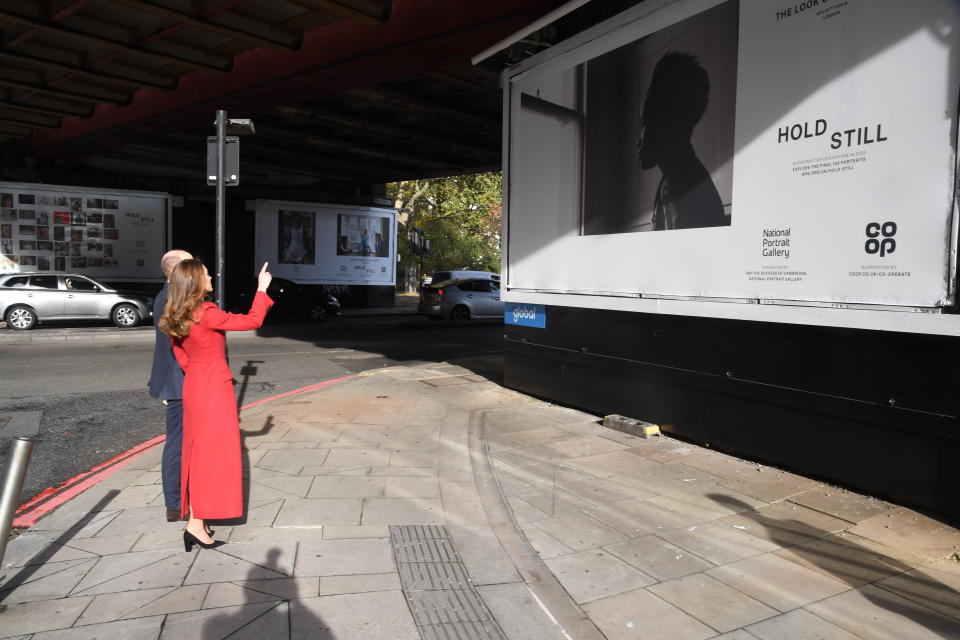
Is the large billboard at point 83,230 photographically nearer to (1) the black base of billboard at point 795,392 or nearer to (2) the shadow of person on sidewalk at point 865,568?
(1) the black base of billboard at point 795,392

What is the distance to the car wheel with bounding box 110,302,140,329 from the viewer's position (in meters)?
16.4

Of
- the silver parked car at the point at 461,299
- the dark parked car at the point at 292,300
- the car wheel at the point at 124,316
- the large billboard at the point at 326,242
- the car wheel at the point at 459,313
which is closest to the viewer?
the car wheel at the point at 124,316

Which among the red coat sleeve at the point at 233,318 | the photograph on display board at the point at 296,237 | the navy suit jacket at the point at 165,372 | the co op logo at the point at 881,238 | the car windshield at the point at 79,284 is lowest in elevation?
the navy suit jacket at the point at 165,372

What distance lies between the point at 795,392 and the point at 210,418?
4224 millimetres

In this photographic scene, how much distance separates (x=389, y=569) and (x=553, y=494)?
1617 mm

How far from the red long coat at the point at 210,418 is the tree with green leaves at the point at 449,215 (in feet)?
88.3

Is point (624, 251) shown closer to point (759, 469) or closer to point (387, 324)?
point (759, 469)

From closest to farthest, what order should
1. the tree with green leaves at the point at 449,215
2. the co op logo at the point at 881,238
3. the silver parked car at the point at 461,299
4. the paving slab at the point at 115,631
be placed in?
the paving slab at the point at 115,631 → the co op logo at the point at 881,238 → the silver parked car at the point at 461,299 → the tree with green leaves at the point at 449,215

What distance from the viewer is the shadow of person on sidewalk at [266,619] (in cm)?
275

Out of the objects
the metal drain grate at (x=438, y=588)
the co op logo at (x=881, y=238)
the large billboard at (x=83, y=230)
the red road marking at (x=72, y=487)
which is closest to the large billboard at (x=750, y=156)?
the co op logo at (x=881, y=238)

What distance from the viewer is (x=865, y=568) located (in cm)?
349

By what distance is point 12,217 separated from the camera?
19.0 metres

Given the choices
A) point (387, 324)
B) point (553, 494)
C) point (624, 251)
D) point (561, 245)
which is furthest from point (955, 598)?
point (387, 324)

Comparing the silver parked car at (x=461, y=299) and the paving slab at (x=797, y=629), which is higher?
the silver parked car at (x=461, y=299)
